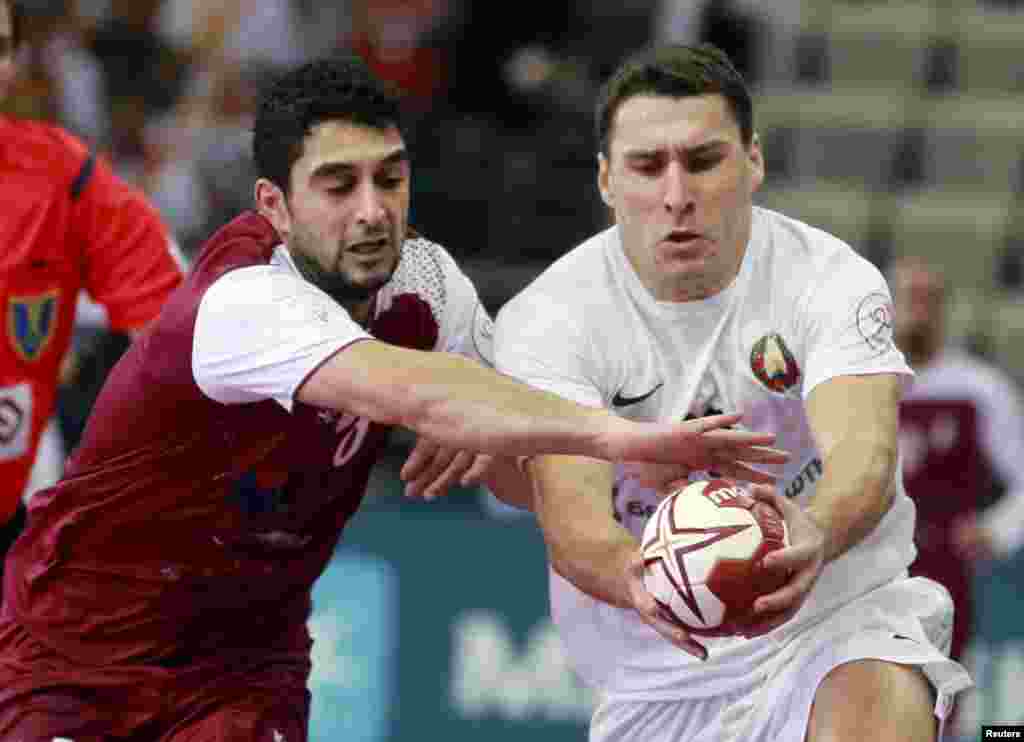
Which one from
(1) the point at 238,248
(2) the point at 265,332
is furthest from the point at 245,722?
(1) the point at 238,248

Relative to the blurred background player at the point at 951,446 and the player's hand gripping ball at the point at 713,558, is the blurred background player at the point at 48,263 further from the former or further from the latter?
the blurred background player at the point at 951,446

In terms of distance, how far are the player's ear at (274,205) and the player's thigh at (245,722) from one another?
1.06m

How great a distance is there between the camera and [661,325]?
4555mm

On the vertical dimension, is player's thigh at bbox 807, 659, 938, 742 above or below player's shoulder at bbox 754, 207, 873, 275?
below

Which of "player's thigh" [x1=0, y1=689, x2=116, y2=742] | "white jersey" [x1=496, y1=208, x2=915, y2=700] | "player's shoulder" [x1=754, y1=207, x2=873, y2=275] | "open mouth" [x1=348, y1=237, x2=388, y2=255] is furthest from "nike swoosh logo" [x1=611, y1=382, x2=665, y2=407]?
"player's thigh" [x1=0, y1=689, x2=116, y2=742]

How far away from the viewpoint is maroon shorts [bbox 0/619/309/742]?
435 centimetres

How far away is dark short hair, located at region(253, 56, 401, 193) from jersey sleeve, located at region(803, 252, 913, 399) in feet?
3.45

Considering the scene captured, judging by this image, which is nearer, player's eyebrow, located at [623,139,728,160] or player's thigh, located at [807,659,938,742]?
player's thigh, located at [807,659,938,742]

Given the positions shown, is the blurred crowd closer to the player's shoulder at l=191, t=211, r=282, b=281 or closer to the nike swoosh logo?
the player's shoulder at l=191, t=211, r=282, b=281

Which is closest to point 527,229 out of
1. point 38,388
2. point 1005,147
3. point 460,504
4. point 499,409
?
point 460,504

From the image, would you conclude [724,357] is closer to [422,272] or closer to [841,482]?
[841,482]

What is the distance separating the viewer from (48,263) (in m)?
5.40

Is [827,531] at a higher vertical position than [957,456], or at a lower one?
higher

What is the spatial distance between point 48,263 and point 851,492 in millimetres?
2435
